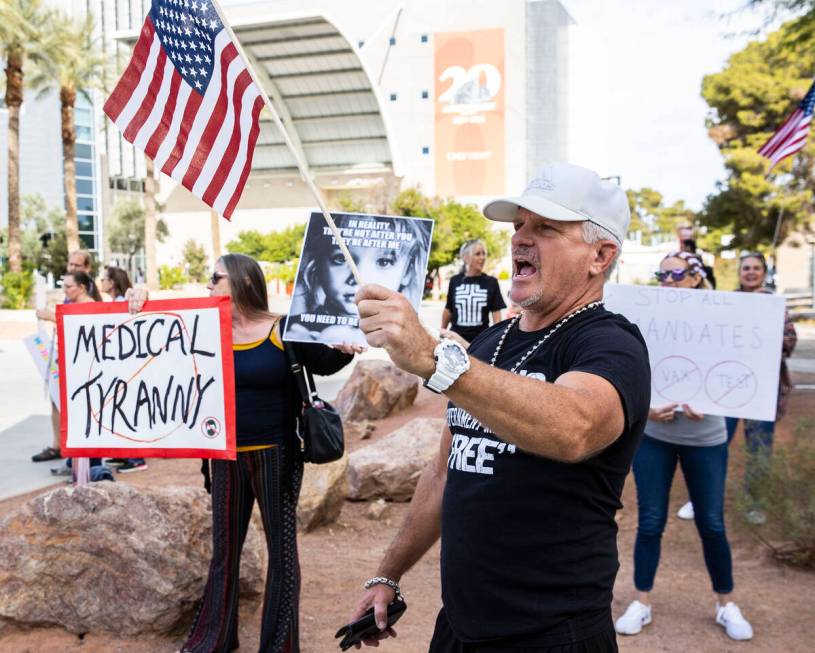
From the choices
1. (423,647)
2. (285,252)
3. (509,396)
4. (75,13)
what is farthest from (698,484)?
(285,252)

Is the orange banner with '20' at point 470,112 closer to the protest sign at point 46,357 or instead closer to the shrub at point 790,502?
the protest sign at point 46,357

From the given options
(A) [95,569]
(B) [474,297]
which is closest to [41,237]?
(B) [474,297]

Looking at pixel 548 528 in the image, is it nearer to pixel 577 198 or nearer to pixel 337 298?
pixel 577 198

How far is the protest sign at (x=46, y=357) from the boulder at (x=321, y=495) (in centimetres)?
257

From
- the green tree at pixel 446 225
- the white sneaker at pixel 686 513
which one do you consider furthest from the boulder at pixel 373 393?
the green tree at pixel 446 225

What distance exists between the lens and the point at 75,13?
3697 centimetres

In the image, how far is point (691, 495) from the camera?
432 centimetres

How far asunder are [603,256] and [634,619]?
9.98 feet

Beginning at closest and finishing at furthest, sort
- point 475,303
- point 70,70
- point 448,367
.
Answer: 1. point 448,367
2. point 475,303
3. point 70,70

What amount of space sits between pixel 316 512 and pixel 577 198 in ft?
15.2

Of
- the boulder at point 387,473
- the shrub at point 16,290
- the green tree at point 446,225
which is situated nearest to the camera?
the boulder at point 387,473

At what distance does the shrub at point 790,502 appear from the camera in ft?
17.2

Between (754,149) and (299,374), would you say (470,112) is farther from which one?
(299,374)

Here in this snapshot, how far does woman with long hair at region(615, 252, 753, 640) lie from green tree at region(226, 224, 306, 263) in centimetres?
6053
